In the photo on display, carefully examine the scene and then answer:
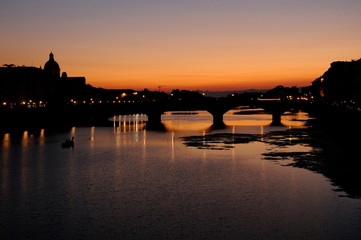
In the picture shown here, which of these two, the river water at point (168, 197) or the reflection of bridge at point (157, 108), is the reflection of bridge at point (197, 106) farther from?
the river water at point (168, 197)

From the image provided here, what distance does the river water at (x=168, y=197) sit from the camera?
2861cm

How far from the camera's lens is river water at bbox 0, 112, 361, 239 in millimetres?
28609

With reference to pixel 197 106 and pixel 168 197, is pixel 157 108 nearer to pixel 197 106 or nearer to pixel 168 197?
pixel 197 106

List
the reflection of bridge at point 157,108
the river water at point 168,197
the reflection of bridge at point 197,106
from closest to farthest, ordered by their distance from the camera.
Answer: the river water at point 168,197 → the reflection of bridge at point 157,108 → the reflection of bridge at point 197,106

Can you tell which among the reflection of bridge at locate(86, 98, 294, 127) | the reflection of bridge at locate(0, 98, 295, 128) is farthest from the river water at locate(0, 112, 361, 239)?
the reflection of bridge at locate(86, 98, 294, 127)

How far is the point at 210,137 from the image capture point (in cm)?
8356

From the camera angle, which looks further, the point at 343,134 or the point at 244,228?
the point at 343,134

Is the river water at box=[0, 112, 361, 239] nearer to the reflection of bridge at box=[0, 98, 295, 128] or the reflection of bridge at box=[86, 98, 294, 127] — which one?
the reflection of bridge at box=[0, 98, 295, 128]

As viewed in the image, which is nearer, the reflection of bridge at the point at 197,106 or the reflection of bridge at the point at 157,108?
the reflection of bridge at the point at 157,108

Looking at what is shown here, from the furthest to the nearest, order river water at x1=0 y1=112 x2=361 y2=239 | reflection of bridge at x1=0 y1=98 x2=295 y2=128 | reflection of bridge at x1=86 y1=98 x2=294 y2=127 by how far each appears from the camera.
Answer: reflection of bridge at x1=86 y1=98 x2=294 y2=127 < reflection of bridge at x1=0 y1=98 x2=295 y2=128 < river water at x1=0 y1=112 x2=361 y2=239

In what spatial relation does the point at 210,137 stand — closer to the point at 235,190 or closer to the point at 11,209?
the point at 235,190

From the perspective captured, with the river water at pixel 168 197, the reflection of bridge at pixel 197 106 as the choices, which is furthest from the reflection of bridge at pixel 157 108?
the river water at pixel 168 197

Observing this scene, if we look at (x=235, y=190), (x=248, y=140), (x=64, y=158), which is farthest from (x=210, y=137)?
(x=235, y=190)

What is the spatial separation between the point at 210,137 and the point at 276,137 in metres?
11.1
